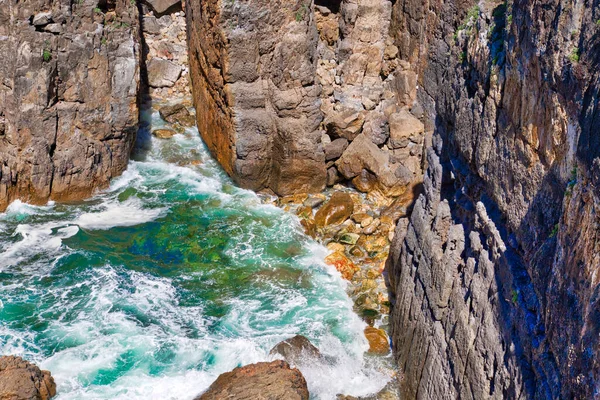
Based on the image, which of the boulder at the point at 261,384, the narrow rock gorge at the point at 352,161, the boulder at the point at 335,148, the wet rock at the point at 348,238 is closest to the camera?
the narrow rock gorge at the point at 352,161

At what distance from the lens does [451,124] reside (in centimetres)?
1155

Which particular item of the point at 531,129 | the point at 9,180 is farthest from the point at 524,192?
the point at 9,180

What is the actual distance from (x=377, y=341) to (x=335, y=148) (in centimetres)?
716

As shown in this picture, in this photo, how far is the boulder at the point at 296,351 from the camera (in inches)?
490

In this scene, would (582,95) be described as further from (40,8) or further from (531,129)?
(40,8)

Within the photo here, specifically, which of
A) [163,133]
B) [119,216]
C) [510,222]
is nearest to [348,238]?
[119,216]

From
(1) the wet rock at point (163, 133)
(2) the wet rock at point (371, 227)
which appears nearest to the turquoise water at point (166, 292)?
(2) the wet rock at point (371, 227)

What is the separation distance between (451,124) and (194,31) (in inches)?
417

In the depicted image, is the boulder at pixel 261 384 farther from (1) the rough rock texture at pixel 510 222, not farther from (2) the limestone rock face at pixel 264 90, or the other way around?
(2) the limestone rock face at pixel 264 90

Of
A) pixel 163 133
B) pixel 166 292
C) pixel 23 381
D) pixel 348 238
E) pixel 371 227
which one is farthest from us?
pixel 163 133

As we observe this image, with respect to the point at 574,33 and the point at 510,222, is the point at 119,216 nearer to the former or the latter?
the point at 510,222

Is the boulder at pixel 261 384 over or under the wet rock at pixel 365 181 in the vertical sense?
under

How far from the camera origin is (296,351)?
12.5m

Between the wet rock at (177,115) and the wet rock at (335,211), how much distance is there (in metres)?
6.28
